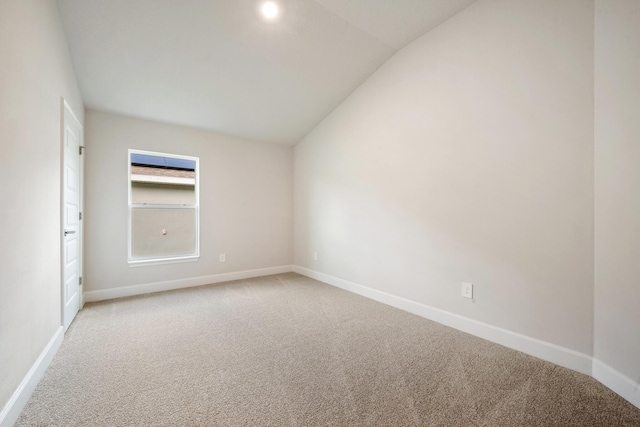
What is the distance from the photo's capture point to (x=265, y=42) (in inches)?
106

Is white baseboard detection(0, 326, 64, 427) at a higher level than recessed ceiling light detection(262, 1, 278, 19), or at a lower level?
lower

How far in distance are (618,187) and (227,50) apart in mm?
3277

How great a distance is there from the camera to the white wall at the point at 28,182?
52.6 inches

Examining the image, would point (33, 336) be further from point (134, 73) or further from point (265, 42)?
point (265, 42)

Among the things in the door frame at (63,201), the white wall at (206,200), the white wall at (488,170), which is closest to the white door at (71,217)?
the door frame at (63,201)

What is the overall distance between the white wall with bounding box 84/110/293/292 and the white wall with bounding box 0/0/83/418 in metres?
1.24

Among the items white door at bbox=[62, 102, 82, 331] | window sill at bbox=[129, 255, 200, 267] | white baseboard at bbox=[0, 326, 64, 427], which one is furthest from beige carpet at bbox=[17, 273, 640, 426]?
window sill at bbox=[129, 255, 200, 267]

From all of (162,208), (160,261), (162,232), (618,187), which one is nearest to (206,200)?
(162,208)

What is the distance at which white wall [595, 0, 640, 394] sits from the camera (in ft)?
4.80

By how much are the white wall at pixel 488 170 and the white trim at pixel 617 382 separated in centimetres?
12

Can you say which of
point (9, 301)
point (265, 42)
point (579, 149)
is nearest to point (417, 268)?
point (579, 149)

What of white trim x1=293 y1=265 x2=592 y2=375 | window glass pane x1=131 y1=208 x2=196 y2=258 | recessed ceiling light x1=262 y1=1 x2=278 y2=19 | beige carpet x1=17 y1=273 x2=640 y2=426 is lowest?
beige carpet x1=17 y1=273 x2=640 y2=426

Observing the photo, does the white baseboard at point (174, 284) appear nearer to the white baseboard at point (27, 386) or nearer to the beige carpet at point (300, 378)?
the beige carpet at point (300, 378)

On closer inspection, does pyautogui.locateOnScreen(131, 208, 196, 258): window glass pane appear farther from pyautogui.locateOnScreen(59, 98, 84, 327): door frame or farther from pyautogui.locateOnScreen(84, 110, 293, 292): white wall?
pyautogui.locateOnScreen(59, 98, 84, 327): door frame
